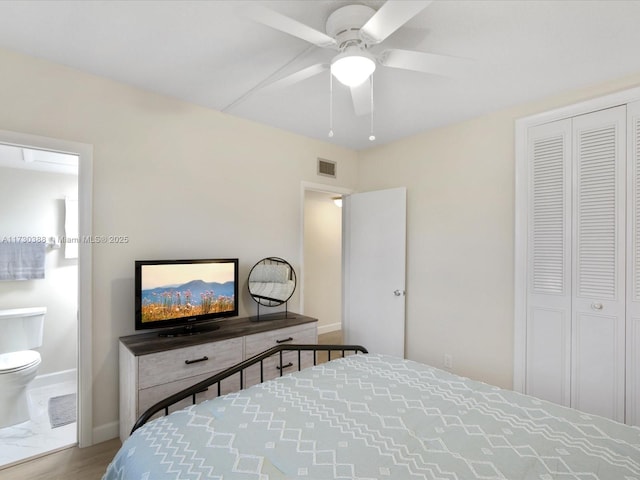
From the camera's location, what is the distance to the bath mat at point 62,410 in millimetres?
2629

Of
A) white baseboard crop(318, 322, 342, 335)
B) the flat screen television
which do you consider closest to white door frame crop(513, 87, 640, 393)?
the flat screen television

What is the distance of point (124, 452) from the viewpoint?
48.7 inches

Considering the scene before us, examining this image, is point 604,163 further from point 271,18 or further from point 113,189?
point 113,189

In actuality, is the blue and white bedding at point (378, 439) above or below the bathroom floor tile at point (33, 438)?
above

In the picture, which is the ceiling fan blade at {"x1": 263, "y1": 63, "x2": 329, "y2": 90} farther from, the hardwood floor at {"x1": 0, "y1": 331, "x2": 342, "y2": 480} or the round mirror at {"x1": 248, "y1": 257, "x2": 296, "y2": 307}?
the hardwood floor at {"x1": 0, "y1": 331, "x2": 342, "y2": 480}

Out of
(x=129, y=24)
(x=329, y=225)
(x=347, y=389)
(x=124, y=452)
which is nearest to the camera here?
(x=124, y=452)

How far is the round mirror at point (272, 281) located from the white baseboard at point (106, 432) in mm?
1360

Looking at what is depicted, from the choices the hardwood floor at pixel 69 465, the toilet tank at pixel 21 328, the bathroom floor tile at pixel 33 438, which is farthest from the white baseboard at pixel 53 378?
the hardwood floor at pixel 69 465

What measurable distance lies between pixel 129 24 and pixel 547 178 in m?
2.99

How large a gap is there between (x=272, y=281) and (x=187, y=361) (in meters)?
1.11

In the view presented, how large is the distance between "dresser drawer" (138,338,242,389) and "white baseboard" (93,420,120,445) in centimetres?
61

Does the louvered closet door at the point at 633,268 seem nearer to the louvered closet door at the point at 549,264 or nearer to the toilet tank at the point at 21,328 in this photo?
the louvered closet door at the point at 549,264

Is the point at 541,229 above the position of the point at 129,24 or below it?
below

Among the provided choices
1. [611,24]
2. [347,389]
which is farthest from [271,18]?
[611,24]
